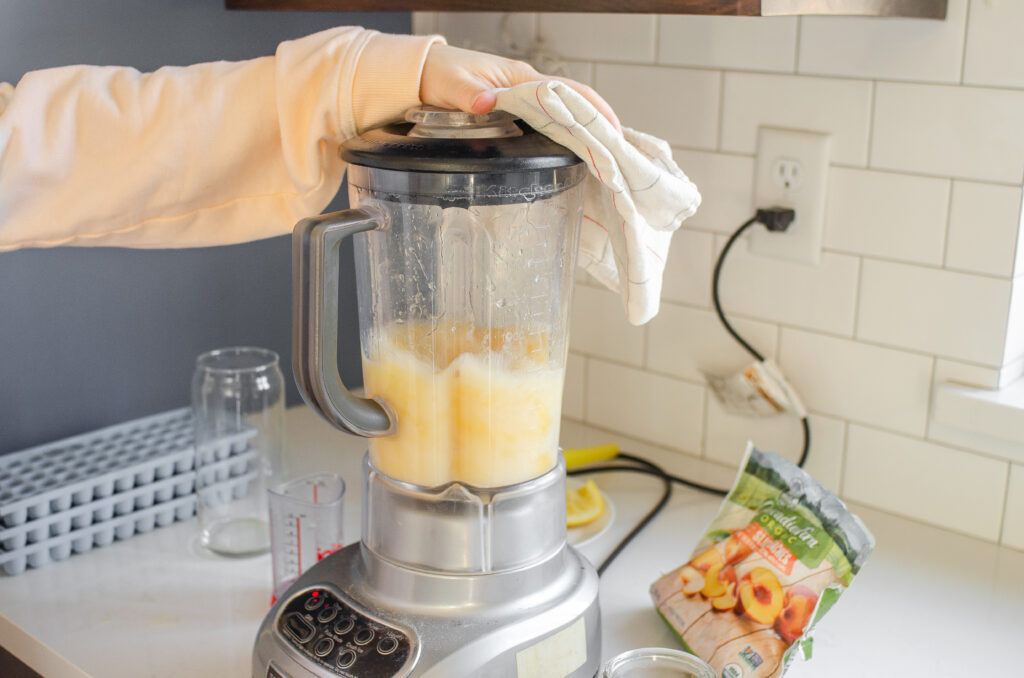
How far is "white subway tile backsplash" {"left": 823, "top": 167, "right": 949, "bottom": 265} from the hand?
391 millimetres

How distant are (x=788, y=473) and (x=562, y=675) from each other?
271mm

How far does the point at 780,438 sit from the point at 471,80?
1.96 feet

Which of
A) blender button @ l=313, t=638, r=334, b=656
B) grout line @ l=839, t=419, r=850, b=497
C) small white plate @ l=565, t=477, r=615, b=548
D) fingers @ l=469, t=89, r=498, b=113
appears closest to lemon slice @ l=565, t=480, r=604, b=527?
small white plate @ l=565, t=477, r=615, b=548

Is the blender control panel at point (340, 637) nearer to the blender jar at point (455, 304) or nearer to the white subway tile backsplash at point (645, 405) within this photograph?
the blender jar at point (455, 304)

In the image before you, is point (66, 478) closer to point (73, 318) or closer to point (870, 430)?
point (73, 318)

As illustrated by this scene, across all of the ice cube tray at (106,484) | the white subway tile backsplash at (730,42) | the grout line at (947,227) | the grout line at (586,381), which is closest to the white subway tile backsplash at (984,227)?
the grout line at (947,227)

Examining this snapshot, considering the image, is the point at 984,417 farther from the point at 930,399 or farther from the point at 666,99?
the point at 666,99

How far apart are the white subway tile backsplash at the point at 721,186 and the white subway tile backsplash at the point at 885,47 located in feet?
0.39

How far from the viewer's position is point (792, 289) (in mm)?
1044

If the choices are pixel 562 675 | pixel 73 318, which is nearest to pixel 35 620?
pixel 73 318

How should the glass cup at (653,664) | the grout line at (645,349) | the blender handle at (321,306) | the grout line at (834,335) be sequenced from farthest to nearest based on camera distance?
1. the grout line at (645,349)
2. the grout line at (834,335)
3. the glass cup at (653,664)
4. the blender handle at (321,306)

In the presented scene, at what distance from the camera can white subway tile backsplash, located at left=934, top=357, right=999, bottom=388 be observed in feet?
3.09

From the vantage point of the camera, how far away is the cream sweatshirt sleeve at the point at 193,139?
2.31 ft

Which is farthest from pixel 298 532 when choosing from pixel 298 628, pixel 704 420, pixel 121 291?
pixel 704 420
